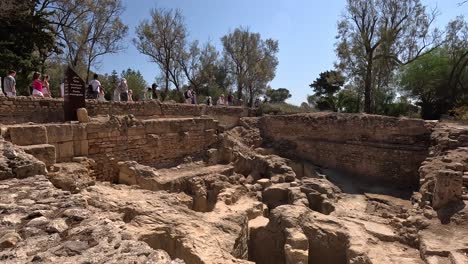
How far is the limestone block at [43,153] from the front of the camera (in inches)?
283

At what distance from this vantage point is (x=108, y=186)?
8945 millimetres

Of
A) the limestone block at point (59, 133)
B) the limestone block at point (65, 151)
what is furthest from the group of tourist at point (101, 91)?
the limestone block at point (65, 151)

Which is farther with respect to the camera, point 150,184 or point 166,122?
point 166,122

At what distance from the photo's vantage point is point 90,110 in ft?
38.9

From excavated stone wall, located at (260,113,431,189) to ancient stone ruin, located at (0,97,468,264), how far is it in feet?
0.16

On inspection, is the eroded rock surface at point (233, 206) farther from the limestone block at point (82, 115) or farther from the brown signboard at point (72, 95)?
the brown signboard at point (72, 95)

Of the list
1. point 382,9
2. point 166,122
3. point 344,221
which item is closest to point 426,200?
point 344,221

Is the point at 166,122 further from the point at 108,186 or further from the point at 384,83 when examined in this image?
the point at 384,83

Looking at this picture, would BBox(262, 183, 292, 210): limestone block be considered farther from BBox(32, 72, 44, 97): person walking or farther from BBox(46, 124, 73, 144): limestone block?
BBox(32, 72, 44, 97): person walking

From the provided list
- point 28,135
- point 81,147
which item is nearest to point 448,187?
point 81,147

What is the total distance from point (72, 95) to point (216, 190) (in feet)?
16.8

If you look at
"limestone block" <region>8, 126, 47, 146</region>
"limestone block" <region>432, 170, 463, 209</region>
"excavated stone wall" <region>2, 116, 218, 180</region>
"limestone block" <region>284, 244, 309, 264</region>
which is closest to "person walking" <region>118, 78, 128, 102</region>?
"excavated stone wall" <region>2, 116, 218, 180</region>

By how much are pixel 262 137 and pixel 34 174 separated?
13.9 meters

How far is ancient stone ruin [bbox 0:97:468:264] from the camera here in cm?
378
